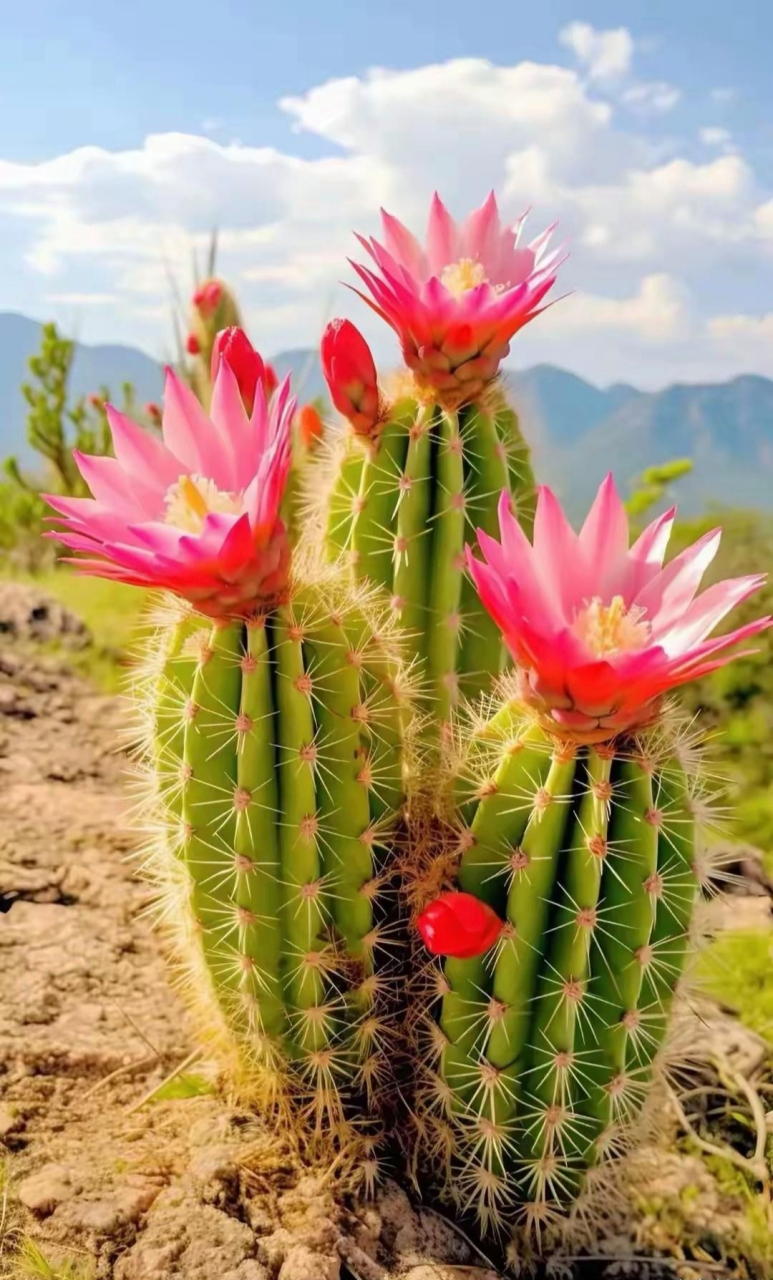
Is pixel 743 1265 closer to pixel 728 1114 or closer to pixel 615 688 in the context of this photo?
pixel 728 1114

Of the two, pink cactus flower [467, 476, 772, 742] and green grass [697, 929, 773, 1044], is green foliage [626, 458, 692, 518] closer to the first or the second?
green grass [697, 929, 773, 1044]

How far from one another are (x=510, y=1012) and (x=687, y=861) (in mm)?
278

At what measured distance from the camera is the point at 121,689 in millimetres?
3479

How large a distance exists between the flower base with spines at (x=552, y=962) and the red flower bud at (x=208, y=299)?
274 cm

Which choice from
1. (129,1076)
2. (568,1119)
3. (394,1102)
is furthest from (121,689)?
(568,1119)

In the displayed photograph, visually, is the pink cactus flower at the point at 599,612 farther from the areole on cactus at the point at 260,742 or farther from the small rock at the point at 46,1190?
the small rock at the point at 46,1190

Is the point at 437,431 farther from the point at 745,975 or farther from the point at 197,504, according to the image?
the point at 745,975

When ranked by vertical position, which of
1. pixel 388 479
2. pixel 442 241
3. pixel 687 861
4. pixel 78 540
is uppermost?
pixel 442 241

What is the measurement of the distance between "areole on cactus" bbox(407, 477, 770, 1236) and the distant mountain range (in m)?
0.16

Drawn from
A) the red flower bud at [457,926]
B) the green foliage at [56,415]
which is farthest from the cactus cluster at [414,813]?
the green foliage at [56,415]

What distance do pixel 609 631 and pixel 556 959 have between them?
40cm

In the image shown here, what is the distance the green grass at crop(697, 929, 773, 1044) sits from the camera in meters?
2.10

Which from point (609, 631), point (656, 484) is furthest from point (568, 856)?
point (656, 484)

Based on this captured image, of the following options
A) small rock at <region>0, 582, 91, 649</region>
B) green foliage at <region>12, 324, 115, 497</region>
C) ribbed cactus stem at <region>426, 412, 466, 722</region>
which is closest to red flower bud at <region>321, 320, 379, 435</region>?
ribbed cactus stem at <region>426, 412, 466, 722</region>
